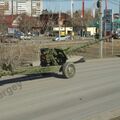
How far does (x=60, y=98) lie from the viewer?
1208cm

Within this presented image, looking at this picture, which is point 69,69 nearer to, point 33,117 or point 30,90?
point 30,90

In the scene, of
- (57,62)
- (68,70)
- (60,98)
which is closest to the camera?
(60,98)

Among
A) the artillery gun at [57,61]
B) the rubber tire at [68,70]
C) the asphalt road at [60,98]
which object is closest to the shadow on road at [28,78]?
the asphalt road at [60,98]

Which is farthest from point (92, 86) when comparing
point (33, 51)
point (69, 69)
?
point (33, 51)

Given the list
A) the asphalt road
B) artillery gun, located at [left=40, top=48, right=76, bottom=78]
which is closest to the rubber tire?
artillery gun, located at [left=40, top=48, right=76, bottom=78]

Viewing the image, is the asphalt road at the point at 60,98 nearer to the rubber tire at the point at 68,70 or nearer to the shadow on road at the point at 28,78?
the shadow on road at the point at 28,78

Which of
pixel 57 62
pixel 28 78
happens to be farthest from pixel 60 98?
pixel 57 62

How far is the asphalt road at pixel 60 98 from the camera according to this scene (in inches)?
388

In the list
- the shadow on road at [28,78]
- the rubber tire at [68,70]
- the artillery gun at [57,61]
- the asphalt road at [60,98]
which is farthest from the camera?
the artillery gun at [57,61]

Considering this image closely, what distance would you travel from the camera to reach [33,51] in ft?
83.9

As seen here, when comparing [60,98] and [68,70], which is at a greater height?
[68,70]

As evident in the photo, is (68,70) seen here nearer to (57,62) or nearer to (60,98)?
(57,62)

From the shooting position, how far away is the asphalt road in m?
9.87

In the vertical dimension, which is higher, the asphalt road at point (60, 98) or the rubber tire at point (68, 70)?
the rubber tire at point (68, 70)
